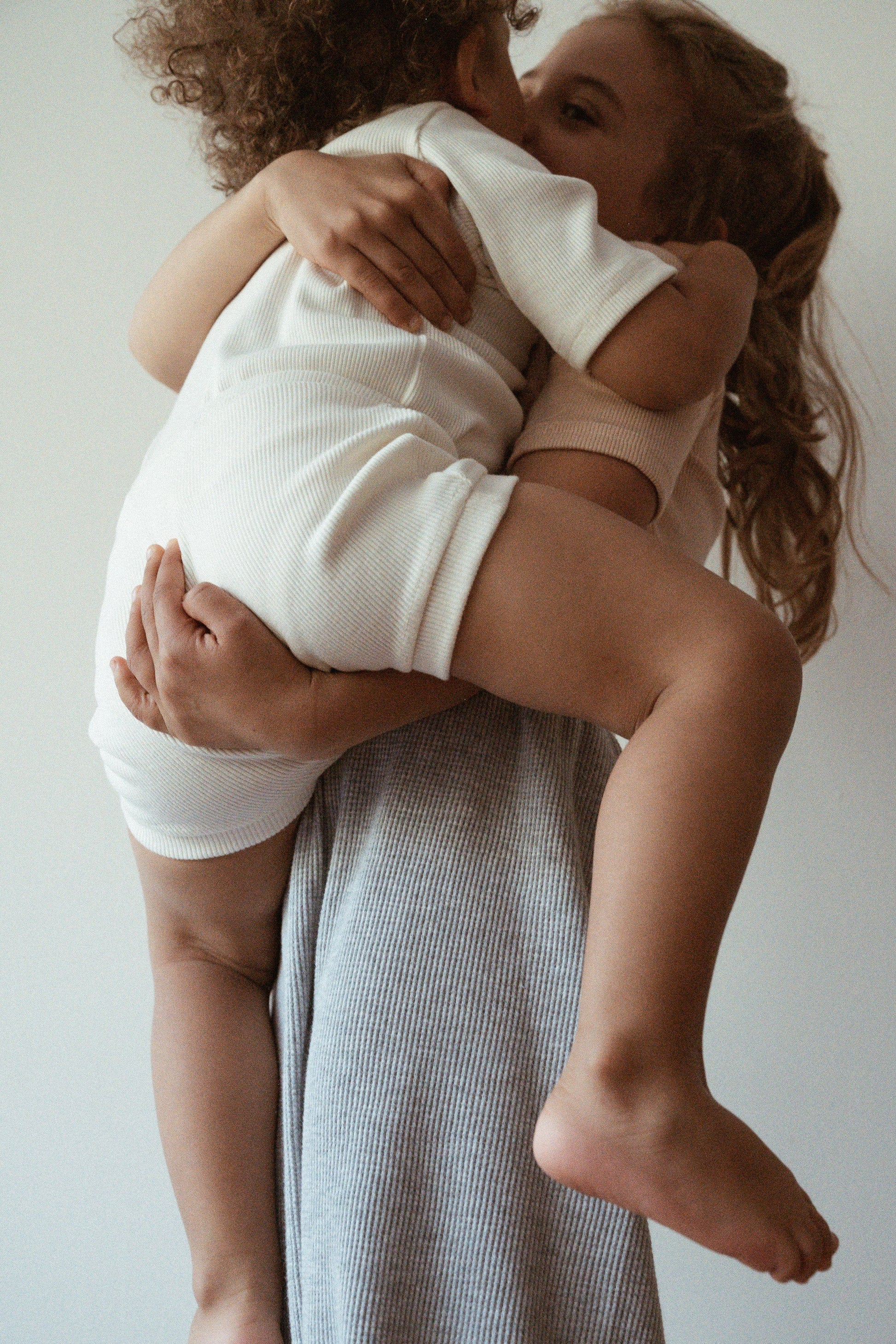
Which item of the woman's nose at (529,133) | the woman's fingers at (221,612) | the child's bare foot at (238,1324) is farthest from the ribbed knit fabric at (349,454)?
the child's bare foot at (238,1324)

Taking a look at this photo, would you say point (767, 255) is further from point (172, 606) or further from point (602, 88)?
point (172, 606)

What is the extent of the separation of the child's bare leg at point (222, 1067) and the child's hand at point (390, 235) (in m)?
0.37

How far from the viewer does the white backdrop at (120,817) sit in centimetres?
119

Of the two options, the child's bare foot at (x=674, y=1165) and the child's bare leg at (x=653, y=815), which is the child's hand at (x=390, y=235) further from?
Answer: the child's bare foot at (x=674, y=1165)

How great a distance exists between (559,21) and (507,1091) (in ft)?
3.88

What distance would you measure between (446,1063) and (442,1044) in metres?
0.01

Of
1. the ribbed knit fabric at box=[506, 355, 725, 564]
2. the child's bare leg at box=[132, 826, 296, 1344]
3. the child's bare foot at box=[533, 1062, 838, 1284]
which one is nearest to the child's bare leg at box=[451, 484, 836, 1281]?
the child's bare foot at box=[533, 1062, 838, 1284]

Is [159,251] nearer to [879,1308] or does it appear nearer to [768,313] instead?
[768,313]

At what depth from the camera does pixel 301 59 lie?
81 centimetres

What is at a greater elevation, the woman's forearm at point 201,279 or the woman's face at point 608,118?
the woman's face at point 608,118

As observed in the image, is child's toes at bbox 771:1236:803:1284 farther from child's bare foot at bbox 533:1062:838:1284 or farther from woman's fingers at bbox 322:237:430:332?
woman's fingers at bbox 322:237:430:332

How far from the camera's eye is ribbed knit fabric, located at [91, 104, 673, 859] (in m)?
0.61

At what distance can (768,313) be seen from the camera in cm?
102

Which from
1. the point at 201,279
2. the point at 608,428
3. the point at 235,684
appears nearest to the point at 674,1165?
the point at 235,684
